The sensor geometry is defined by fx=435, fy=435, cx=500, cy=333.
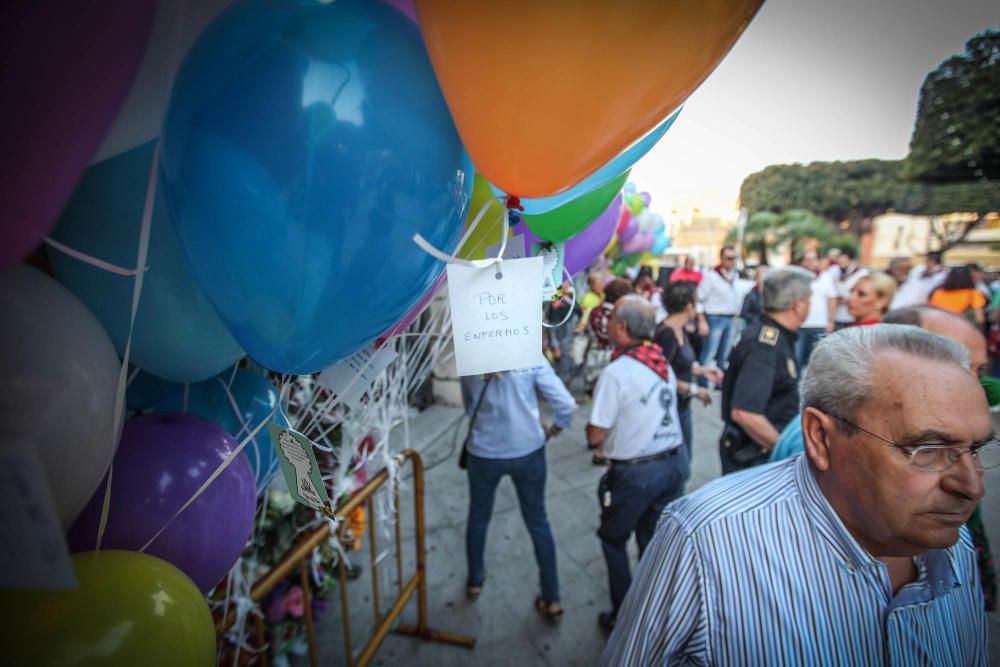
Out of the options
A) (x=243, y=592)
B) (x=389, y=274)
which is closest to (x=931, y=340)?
(x=389, y=274)

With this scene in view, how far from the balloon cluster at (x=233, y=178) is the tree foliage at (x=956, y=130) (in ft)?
36.7

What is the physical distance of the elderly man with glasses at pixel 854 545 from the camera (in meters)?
0.97

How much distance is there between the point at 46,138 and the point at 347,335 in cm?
43

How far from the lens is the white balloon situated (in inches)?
19.8

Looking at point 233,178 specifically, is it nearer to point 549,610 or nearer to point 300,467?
point 300,467

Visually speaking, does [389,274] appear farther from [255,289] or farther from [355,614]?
[355,614]

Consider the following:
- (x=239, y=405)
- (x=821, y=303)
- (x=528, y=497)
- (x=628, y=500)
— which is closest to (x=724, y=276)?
(x=821, y=303)

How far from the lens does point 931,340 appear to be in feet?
3.47

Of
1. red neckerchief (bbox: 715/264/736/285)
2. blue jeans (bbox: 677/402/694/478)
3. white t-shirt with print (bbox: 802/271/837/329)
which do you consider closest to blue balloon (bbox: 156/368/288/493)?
blue jeans (bbox: 677/402/694/478)

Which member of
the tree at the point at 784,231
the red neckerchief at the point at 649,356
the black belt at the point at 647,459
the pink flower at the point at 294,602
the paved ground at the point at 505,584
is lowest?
the paved ground at the point at 505,584

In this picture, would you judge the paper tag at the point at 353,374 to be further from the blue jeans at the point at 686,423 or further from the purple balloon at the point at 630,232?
the purple balloon at the point at 630,232

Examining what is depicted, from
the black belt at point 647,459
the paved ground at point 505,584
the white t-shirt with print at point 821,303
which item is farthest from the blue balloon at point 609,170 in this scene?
the white t-shirt with print at point 821,303

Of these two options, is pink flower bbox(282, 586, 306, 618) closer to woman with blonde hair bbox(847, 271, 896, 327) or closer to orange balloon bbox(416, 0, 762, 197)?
orange balloon bbox(416, 0, 762, 197)

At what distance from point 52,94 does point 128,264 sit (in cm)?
32
